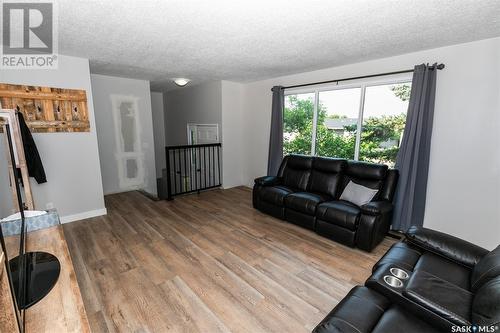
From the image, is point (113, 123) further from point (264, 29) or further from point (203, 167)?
point (264, 29)

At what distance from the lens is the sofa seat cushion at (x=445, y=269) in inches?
60.9

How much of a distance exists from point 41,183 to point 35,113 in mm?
967

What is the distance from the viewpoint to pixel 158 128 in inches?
278

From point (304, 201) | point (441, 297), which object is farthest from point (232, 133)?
point (441, 297)

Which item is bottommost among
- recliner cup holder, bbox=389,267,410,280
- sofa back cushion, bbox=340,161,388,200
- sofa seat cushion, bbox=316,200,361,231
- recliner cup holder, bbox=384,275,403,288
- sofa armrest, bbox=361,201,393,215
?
sofa seat cushion, bbox=316,200,361,231

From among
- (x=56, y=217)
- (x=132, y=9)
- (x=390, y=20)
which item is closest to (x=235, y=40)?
(x=132, y=9)

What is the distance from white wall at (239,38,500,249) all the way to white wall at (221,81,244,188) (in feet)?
10.1

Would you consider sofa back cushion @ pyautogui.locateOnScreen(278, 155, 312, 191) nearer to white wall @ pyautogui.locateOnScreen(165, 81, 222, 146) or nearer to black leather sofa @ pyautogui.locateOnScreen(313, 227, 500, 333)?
white wall @ pyautogui.locateOnScreen(165, 81, 222, 146)

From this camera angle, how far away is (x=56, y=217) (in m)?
1.89

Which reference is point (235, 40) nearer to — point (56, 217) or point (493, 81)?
point (56, 217)

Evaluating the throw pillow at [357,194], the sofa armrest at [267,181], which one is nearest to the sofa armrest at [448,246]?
the throw pillow at [357,194]

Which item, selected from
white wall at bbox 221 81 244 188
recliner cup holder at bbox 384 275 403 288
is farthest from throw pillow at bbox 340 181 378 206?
white wall at bbox 221 81 244 188

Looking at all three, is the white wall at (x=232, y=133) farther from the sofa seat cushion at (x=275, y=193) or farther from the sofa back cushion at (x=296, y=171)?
the sofa seat cushion at (x=275, y=193)

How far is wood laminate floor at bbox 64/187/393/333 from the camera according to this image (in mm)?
1791
